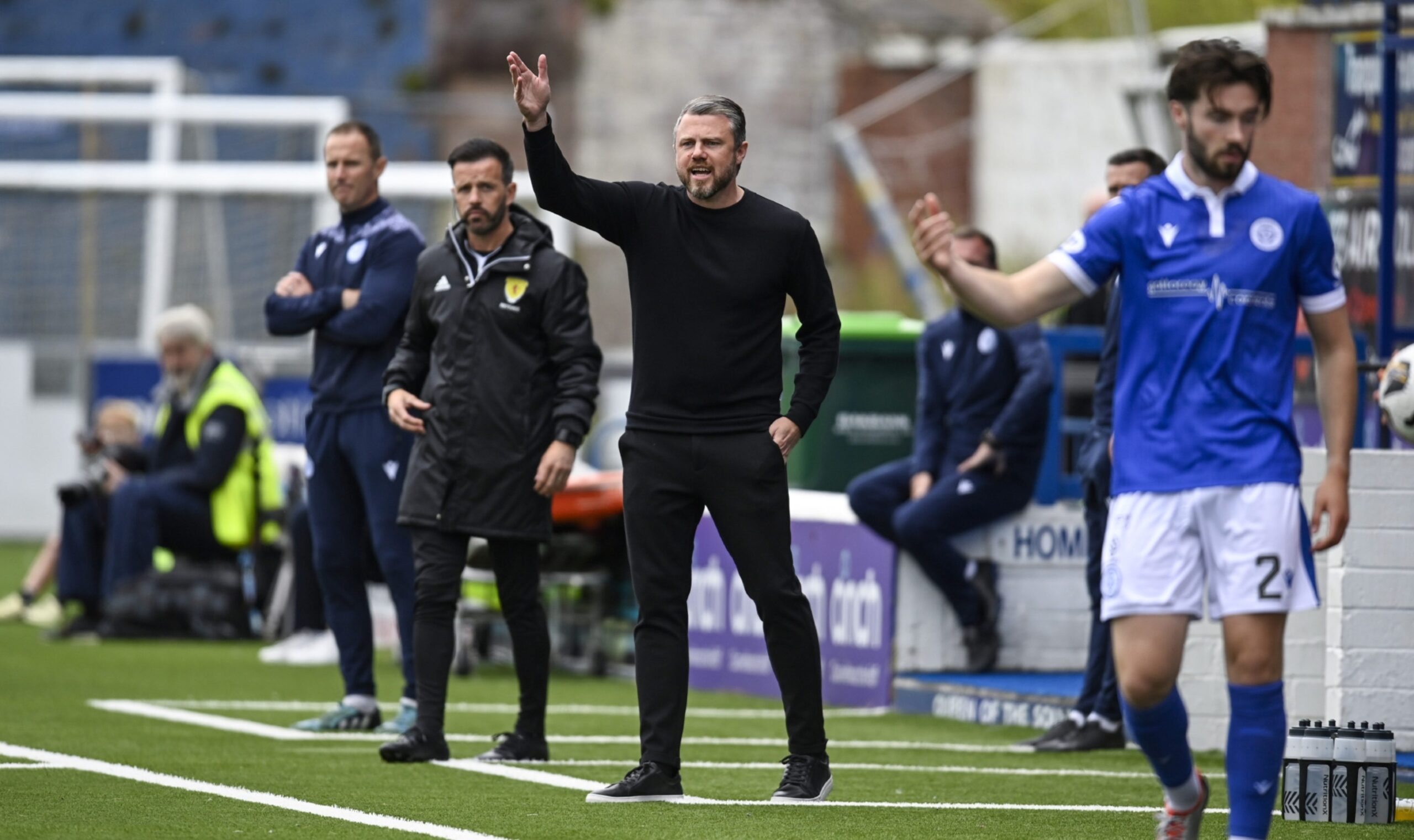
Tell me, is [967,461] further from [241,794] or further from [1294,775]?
[241,794]

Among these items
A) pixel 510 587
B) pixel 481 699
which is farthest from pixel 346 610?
pixel 481 699

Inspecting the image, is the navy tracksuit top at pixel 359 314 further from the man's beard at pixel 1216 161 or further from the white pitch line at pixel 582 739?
the man's beard at pixel 1216 161

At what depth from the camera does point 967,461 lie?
1136 cm

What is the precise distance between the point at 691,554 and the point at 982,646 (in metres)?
4.24

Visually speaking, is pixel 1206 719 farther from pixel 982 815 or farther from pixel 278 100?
pixel 278 100

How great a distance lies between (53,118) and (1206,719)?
Answer: 1954 centimetres

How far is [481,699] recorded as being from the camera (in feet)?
38.6

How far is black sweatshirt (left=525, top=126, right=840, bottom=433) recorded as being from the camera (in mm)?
7367

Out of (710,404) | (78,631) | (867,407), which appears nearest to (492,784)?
(710,404)

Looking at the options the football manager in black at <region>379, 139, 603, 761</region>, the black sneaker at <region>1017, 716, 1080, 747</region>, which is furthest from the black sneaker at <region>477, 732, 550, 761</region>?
the black sneaker at <region>1017, 716, 1080, 747</region>

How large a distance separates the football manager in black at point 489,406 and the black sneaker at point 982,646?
10.6 ft

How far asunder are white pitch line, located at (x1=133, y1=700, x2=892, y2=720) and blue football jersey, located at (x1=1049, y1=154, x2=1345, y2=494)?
5091 millimetres

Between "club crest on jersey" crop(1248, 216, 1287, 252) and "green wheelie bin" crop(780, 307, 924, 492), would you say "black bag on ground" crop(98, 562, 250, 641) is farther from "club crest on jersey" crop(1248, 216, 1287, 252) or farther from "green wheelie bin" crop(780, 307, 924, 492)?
"club crest on jersey" crop(1248, 216, 1287, 252)

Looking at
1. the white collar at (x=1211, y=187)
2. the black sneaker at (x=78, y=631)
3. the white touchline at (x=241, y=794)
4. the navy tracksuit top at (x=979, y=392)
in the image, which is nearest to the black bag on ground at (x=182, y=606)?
the black sneaker at (x=78, y=631)
